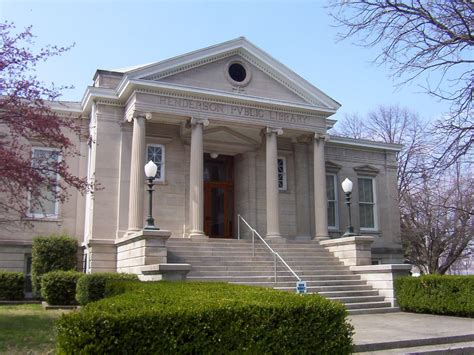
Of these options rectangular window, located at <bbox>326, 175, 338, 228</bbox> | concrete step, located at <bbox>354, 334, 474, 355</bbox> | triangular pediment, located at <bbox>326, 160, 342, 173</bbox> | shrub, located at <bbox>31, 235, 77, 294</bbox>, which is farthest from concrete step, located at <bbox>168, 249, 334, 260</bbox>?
concrete step, located at <bbox>354, 334, 474, 355</bbox>

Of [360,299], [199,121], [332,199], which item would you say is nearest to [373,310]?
[360,299]

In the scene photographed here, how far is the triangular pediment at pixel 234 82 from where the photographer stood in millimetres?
20844

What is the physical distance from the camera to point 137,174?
19.6 meters

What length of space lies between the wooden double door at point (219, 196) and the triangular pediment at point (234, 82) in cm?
396

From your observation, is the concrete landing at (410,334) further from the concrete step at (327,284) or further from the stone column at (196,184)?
the stone column at (196,184)

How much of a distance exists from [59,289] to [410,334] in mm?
11092

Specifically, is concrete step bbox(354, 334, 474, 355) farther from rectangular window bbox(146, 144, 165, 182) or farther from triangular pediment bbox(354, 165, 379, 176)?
triangular pediment bbox(354, 165, 379, 176)

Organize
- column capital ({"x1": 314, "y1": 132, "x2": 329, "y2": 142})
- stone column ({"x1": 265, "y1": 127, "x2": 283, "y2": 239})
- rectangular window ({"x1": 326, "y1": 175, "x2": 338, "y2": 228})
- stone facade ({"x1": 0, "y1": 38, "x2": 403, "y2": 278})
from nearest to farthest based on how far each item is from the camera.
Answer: stone facade ({"x1": 0, "y1": 38, "x2": 403, "y2": 278}) → stone column ({"x1": 265, "y1": 127, "x2": 283, "y2": 239}) → column capital ({"x1": 314, "y1": 132, "x2": 329, "y2": 142}) → rectangular window ({"x1": 326, "y1": 175, "x2": 338, "y2": 228})

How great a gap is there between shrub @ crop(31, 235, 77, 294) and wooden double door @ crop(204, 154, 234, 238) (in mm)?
6070

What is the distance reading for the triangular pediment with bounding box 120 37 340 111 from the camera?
20.8 m

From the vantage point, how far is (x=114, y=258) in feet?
64.9

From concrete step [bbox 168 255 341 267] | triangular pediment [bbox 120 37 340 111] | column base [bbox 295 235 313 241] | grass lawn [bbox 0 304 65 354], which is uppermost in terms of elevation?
triangular pediment [bbox 120 37 340 111]

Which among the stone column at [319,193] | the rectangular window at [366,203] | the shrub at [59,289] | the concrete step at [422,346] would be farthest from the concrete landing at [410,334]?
the rectangular window at [366,203]

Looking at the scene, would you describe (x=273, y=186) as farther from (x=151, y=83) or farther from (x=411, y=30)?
(x=411, y=30)
